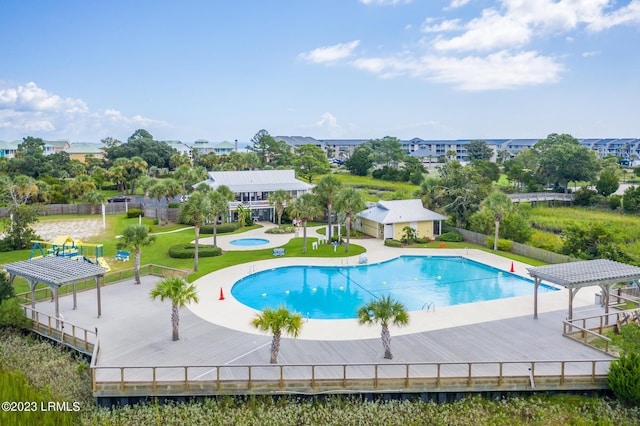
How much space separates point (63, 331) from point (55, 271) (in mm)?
3459

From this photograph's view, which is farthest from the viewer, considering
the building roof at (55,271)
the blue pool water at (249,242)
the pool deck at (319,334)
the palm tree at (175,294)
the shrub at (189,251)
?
the blue pool water at (249,242)

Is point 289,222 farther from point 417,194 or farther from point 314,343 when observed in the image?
point 314,343

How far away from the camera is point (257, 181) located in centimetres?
5231

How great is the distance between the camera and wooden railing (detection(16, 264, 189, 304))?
23750mm

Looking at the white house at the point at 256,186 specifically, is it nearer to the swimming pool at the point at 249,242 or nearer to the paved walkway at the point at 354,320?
the swimming pool at the point at 249,242

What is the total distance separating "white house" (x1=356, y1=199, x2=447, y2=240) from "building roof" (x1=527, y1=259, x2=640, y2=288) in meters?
19.2

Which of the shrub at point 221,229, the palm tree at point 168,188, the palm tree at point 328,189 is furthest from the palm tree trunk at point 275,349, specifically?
the palm tree at point 168,188

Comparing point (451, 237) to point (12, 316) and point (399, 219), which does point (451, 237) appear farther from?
point (12, 316)

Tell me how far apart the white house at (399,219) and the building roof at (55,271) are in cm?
2358

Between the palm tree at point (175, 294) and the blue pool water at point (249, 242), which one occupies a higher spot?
the palm tree at point (175, 294)

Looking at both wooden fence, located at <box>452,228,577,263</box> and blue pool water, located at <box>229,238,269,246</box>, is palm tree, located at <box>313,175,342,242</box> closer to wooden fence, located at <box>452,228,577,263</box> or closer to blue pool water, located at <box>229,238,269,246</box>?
blue pool water, located at <box>229,238,269,246</box>

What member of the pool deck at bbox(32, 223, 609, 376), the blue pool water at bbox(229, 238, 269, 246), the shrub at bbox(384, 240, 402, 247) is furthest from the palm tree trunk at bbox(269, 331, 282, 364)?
the blue pool water at bbox(229, 238, 269, 246)

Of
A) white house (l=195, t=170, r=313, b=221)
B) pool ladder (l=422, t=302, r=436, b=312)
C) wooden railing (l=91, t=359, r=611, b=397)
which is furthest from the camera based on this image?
white house (l=195, t=170, r=313, b=221)

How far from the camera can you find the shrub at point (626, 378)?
15.1m
